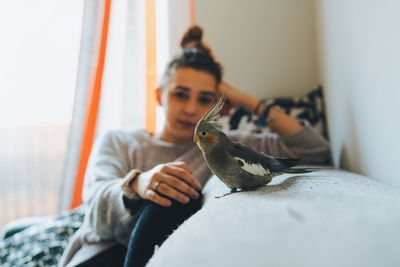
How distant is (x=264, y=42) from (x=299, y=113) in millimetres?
568

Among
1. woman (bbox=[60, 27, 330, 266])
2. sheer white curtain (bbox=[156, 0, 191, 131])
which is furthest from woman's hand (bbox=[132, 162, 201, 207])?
sheer white curtain (bbox=[156, 0, 191, 131])

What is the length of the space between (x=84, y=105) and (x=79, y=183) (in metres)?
0.53

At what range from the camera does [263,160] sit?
55cm

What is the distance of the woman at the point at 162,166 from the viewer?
667mm

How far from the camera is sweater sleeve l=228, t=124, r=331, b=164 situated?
3.87 ft

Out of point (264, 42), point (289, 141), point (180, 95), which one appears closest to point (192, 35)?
point (180, 95)

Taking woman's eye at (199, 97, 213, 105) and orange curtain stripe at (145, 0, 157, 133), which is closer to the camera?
woman's eye at (199, 97, 213, 105)

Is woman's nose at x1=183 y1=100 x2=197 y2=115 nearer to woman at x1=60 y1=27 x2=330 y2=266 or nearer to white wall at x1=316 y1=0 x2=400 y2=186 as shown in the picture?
woman at x1=60 y1=27 x2=330 y2=266

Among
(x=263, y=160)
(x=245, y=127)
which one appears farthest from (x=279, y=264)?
(x=245, y=127)

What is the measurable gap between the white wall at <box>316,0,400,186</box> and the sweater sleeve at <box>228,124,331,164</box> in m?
0.08

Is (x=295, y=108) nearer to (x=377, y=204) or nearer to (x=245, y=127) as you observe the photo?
(x=245, y=127)

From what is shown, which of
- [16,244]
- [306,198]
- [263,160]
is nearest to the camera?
[306,198]

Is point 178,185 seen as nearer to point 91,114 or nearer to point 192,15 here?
point 91,114

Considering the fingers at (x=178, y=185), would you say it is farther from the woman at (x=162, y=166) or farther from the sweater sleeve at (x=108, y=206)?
the sweater sleeve at (x=108, y=206)
